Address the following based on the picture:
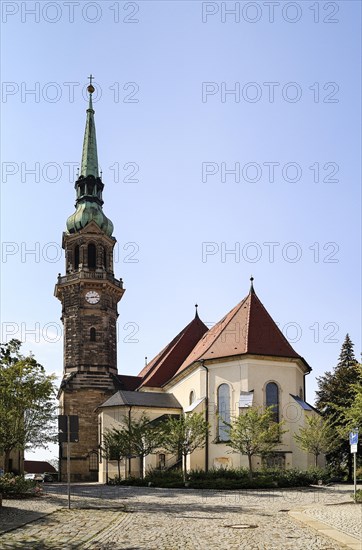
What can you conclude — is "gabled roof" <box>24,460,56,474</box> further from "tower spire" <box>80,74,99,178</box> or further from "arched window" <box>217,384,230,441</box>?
"arched window" <box>217,384,230,441</box>

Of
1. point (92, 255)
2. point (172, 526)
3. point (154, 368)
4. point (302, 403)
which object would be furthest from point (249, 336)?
point (172, 526)

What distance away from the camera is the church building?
41.7m

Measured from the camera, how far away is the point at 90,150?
205ft

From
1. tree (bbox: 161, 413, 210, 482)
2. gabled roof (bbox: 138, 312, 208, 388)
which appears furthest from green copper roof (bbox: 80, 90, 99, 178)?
tree (bbox: 161, 413, 210, 482)

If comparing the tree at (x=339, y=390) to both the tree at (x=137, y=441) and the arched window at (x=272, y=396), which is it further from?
the tree at (x=137, y=441)

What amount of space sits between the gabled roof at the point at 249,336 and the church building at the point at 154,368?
3.4 inches

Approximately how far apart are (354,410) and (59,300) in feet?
131

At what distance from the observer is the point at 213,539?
13.1 m

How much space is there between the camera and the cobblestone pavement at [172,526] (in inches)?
474

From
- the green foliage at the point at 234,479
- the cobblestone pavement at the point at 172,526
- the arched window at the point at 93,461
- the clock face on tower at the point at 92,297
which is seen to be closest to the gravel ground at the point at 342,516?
the cobblestone pavement at the point at 172,526

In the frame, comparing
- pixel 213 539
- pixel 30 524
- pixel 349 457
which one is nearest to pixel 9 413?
pixel 30 524

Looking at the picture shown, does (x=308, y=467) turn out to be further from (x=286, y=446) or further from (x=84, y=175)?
(x=84, y=175)

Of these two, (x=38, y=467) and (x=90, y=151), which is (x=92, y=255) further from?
(x=38, y=467)

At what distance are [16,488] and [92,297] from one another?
3378 centimetres
